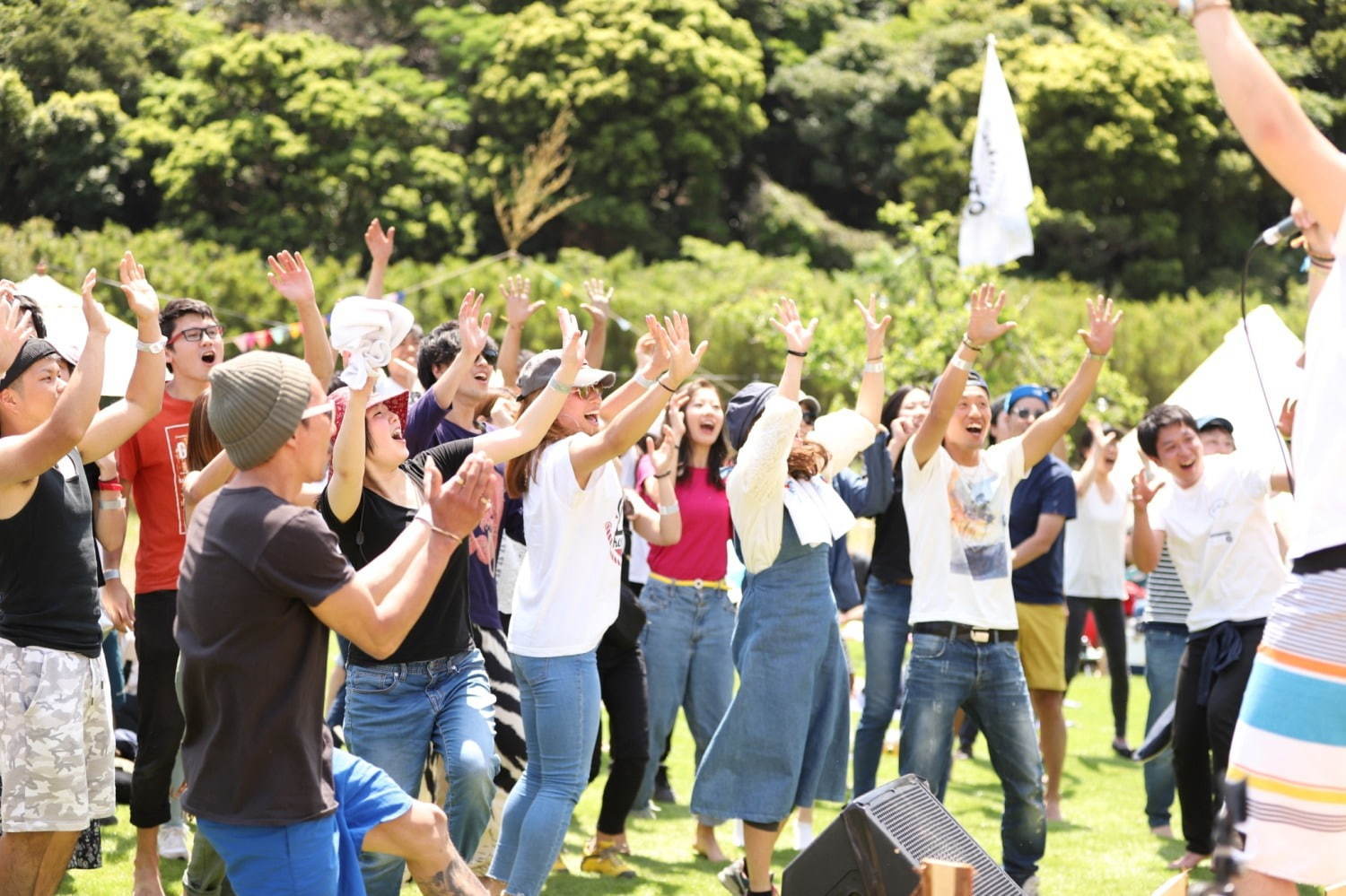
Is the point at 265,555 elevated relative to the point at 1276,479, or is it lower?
elevated

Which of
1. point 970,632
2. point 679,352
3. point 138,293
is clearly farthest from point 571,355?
point 970,632

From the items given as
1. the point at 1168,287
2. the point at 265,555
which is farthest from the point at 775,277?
the point at 265,555

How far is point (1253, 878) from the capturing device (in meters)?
2.77

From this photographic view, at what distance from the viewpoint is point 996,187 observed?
13.3 meters

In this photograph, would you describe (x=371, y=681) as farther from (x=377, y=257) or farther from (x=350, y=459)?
(x=377, y=257)

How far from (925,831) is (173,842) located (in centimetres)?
332

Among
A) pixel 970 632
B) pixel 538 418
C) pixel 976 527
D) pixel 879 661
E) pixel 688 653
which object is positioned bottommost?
pixel 688 653

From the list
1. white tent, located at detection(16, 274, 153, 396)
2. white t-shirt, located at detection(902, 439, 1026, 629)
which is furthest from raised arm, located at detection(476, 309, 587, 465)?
white tent, located at detection(16, 274, 153, 396)

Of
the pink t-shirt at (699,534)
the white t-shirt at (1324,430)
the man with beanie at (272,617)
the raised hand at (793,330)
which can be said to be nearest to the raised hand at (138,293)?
the man with beanie at (272,617)

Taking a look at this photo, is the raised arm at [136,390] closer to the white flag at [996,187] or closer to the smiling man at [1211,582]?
the smiling man at [1211,582]

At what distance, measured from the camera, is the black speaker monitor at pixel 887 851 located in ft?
14.2

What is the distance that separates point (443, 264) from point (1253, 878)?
913 inches

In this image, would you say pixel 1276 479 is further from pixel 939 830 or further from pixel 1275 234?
pixel 1275 234

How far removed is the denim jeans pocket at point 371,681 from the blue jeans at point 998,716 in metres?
2.12
